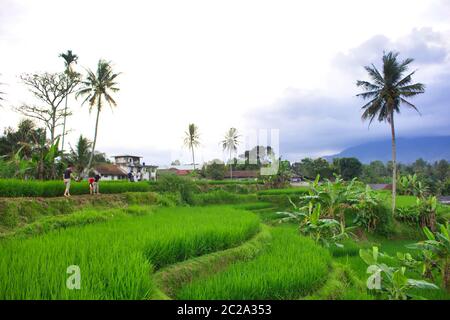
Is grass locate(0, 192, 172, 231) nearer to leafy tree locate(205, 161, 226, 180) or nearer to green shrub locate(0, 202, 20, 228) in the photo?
green shrub locate(0, 202, 20, 228)

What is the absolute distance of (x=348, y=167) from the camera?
5781 centimetres

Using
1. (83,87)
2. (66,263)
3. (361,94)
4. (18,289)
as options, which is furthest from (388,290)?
(83,87)

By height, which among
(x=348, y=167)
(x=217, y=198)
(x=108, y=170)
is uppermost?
(x=348, y=167)

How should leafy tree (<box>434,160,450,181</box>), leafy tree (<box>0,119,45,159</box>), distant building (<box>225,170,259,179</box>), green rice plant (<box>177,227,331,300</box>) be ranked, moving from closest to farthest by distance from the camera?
green rice plant (<box>177,227,331,300</box>)
leafy tree (<box>0,119,45,159</box>)
distant building (<box>225,170,259,179</box>)
leafy tree (<box>434,160,450,181</box>)

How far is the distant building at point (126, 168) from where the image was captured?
42406mm

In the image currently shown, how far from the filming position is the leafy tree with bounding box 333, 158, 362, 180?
189 feet

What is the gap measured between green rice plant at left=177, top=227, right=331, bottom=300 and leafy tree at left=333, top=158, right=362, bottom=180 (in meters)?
55.4

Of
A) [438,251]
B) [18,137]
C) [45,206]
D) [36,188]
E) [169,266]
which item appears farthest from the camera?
[18,137]

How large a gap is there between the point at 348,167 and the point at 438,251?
54.0 m

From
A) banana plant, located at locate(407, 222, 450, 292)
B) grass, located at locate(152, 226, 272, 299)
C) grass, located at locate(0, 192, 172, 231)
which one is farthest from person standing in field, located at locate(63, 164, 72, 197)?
banana plant, located at locate(407, 222, 450, 292)

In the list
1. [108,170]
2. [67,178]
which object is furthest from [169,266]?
[108,170]

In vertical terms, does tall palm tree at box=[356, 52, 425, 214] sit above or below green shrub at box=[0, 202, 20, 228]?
above

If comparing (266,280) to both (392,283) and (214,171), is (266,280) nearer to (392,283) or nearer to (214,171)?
(392,283)
